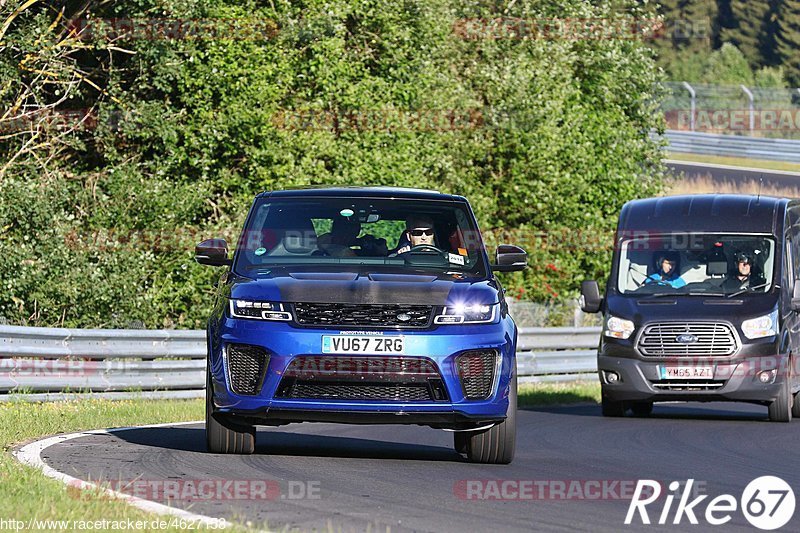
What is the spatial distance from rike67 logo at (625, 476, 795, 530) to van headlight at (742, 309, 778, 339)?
6.68m

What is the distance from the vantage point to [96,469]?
29.7ft

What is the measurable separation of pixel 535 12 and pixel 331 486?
27.5m

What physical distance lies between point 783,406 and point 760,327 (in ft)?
3.10

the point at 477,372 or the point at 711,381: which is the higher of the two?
the point at 477,372

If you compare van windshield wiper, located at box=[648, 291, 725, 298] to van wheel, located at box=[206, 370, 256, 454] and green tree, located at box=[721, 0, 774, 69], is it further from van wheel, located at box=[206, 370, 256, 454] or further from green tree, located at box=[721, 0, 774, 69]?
green tree, located at box=[721, 0, 774, 69]

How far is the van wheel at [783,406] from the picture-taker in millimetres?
16156

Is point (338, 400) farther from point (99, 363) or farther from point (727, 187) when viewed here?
point (727, 187)


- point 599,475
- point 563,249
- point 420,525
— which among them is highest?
point 420,525

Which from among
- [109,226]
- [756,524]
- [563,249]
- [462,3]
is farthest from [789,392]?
[462,3]

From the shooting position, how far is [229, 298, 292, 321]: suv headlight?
938 centimetres

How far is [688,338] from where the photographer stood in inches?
635

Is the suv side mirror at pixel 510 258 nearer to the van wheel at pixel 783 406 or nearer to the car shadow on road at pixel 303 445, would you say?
the car shadow on road at pixel 303 445

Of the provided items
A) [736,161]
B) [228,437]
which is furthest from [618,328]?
[736,161]

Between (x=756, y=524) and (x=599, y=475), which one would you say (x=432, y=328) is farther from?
A: (x=756, y=524)
